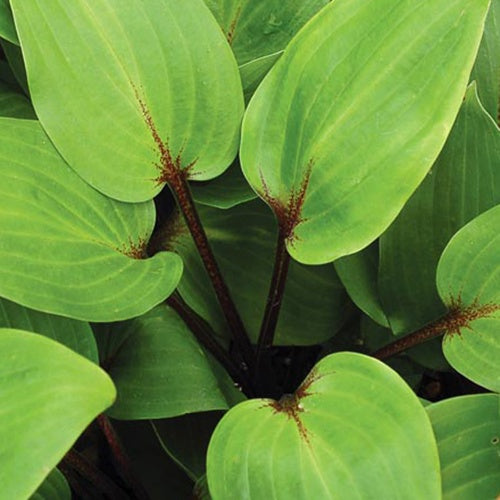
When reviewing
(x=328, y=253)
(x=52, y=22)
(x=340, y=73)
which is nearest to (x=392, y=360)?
(x=328, y=253)

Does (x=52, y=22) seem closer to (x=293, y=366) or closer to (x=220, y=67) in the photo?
(x=220, y=67)

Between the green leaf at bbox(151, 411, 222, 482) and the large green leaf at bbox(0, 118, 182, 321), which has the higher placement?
the large green leaf at bbox(0, 118, 182, 321)

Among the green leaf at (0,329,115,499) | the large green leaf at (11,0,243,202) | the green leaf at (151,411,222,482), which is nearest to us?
the green leaf at (0,329,115,499)

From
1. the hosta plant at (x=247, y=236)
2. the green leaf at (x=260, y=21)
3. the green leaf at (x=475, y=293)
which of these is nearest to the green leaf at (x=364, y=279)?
the hosta plant at (x=247, y=236)

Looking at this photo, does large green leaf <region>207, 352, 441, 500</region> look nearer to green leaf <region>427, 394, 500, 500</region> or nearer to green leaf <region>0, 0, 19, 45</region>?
green leaf <region>427, 394, 500, 500</region>

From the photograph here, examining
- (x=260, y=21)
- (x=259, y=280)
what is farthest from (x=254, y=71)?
(x=259, y=280)

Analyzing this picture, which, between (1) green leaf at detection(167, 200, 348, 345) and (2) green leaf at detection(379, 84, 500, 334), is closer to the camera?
(2) green leaf at detection(379, 84, 500, 334)

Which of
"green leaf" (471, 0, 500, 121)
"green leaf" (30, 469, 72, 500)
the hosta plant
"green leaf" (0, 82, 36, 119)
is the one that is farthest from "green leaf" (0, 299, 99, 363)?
"green leaf" (471, 0, 500, 121)
